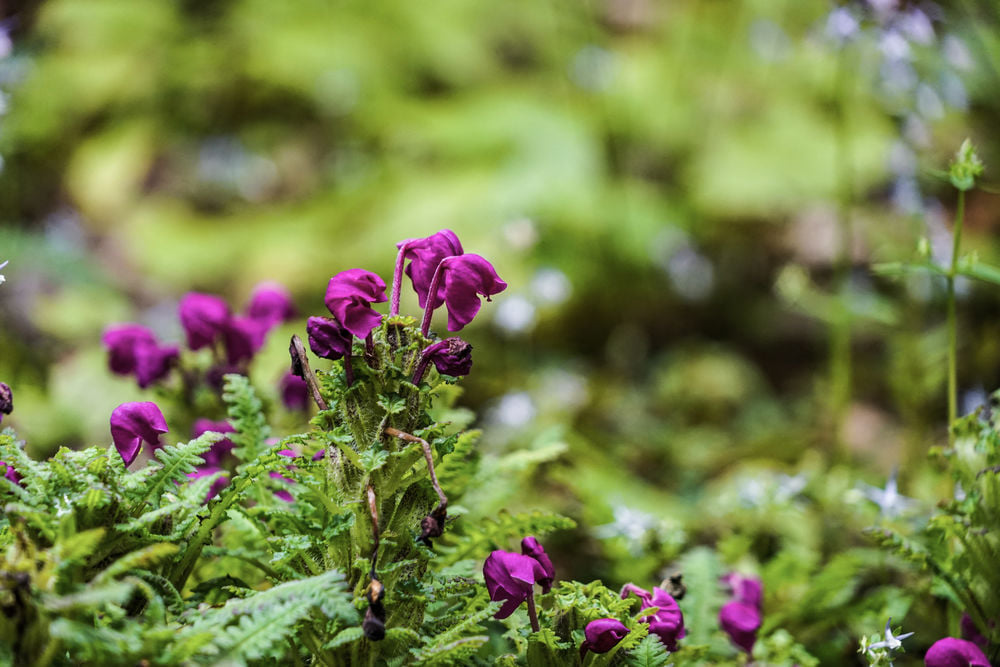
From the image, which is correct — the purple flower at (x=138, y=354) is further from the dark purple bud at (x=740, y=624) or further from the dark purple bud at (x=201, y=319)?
the dark purple bud at (x=740, y=624)

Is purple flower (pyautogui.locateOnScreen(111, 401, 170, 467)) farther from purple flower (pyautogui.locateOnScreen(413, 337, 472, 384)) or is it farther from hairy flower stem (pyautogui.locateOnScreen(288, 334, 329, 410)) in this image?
purple flower (pyautogui.locateOnScreen(413, 337, 472, 384))

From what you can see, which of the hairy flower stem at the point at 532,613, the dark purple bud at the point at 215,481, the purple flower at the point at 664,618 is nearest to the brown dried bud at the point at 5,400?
the dark purple bud at the point at 215,481

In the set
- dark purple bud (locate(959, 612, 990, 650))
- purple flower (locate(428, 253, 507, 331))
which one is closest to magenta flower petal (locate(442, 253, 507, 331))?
purple flower (locate(428, 253, 507, 331))

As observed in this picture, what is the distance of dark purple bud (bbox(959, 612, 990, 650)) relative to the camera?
0.96 metres

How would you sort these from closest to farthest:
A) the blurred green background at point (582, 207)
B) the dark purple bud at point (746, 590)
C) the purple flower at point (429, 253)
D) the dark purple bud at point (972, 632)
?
the purple flower at point (429, 253) → the dark purple bud at point (972, 632) → the dark purple bud at point (746, 590) → the blurred green background at point (582, 207)

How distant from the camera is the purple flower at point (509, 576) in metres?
0.76

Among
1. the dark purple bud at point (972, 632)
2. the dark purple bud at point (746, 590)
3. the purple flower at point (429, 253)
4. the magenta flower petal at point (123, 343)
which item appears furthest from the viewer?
the magenta flower petal at point (123, 343)

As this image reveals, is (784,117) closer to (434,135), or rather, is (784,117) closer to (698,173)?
(698,173)

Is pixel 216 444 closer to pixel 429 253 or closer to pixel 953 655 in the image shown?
pixel 429 253

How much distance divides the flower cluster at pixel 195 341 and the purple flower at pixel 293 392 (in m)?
0.07

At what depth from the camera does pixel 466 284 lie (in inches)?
30.2

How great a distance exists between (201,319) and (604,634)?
2.55ft

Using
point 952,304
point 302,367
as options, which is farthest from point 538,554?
point 952,304

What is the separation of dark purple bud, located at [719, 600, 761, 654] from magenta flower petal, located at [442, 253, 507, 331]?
1.84 feet
